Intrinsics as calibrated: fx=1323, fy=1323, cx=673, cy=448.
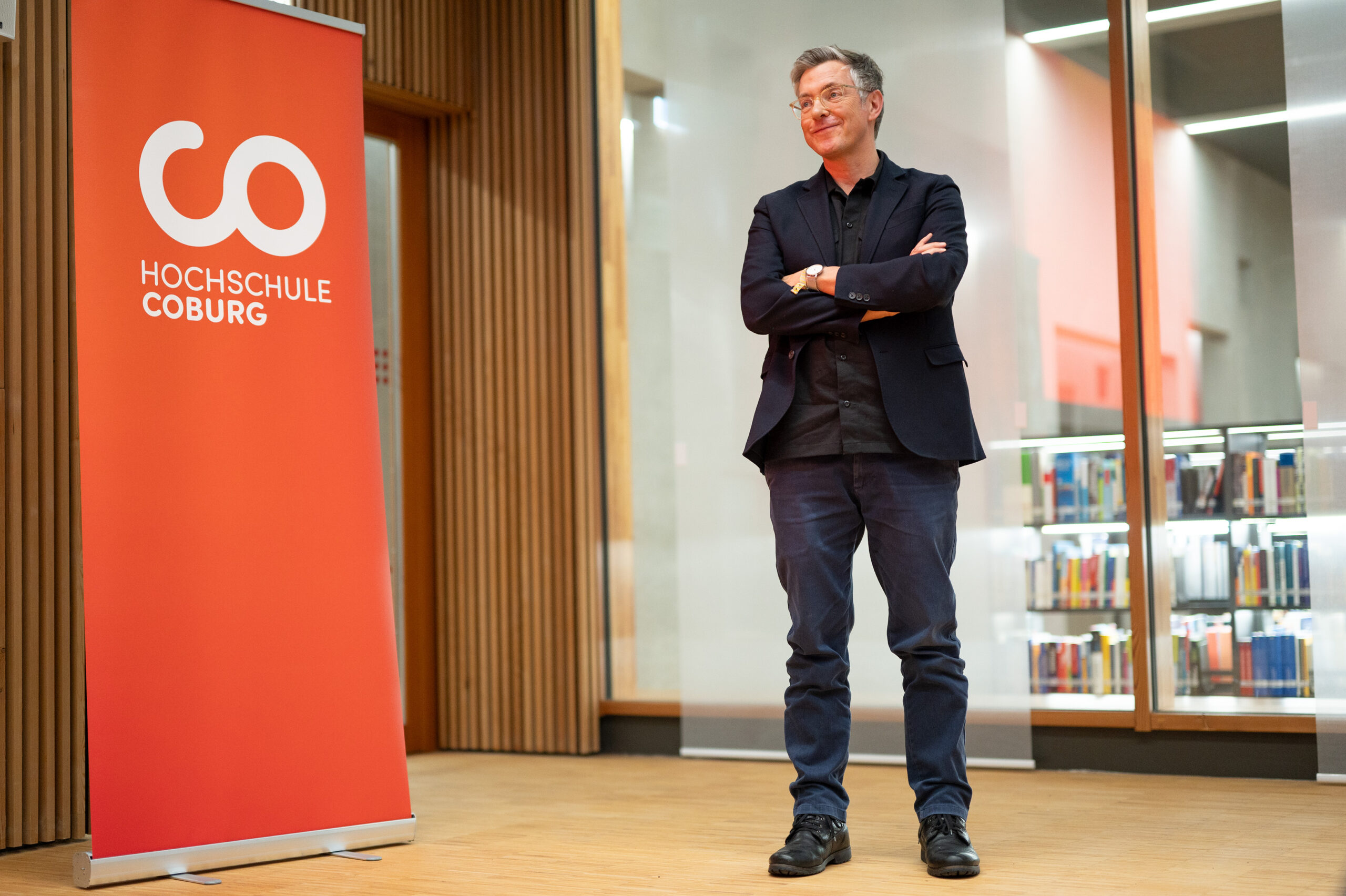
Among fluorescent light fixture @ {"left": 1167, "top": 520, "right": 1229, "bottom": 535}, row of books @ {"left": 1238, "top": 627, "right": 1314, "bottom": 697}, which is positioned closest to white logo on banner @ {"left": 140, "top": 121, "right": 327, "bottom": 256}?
fluorescent light fixture @ {"left": 1167, "top": 520, "right": 1229, "bottom": 535}

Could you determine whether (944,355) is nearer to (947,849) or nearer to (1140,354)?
(947,849)

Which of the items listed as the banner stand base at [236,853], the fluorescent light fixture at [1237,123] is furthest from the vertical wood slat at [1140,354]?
the banner stand base at [236,853]

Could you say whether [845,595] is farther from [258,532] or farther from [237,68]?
[237,68]

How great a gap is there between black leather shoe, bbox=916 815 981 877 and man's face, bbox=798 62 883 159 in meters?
1.31

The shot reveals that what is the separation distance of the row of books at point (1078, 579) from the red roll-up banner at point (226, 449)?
6.51 ft

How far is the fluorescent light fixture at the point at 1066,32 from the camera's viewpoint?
153 inches

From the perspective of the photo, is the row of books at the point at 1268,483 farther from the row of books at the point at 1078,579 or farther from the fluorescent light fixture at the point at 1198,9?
the fluorescent light fixture at the point at 1198,9

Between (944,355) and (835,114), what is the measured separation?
520 millimetres

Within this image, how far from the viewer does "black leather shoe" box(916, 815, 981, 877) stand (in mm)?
2340

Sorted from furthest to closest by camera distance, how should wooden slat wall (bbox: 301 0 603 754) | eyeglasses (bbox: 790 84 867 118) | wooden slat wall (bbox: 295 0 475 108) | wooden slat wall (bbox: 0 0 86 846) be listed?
wooden slat wall (bbox: 301 0 603 754), wooden slat wall (bbox: 295 0 475 108), wooden slat wall (bbox: 0 0 86 846), eyeglasses (bbox: 790 84 867 118)

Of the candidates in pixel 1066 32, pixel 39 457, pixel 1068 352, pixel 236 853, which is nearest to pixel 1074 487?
pixel 1068 352

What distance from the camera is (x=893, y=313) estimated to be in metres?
2.54

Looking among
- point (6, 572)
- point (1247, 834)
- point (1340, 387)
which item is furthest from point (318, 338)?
point (1340, 387)

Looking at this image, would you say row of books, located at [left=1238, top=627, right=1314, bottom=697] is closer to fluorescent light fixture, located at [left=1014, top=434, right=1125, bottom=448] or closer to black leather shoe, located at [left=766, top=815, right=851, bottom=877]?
fluorescent light fixture, located at [left=1014, top=434, right=1125, bottom=448]
